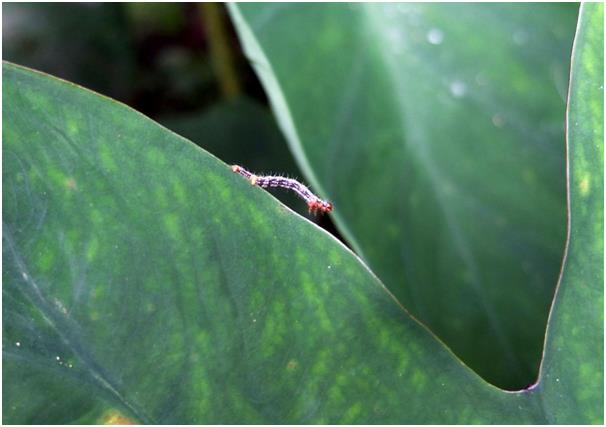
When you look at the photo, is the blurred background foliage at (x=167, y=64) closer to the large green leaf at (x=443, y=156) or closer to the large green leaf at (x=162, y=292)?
the large green leaf at (x=443, y=156)

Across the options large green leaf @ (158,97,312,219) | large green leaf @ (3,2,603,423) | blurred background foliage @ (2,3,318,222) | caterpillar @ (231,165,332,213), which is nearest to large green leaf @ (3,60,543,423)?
large green leaf @ (3,2,603,423)

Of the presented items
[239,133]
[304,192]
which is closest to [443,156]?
[304,192]

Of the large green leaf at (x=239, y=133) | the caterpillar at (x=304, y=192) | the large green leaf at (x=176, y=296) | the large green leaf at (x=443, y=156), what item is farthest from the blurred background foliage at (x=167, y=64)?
the large green leaf at (x=176, y=296)

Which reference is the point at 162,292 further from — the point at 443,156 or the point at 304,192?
the point at 443,156

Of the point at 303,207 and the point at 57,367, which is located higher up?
the point at 57,367

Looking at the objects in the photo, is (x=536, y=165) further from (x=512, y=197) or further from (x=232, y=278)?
(x=232, y=278)

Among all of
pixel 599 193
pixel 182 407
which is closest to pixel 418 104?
pixel 599 193

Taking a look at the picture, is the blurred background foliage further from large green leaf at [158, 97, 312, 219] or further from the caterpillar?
the caterpillar
